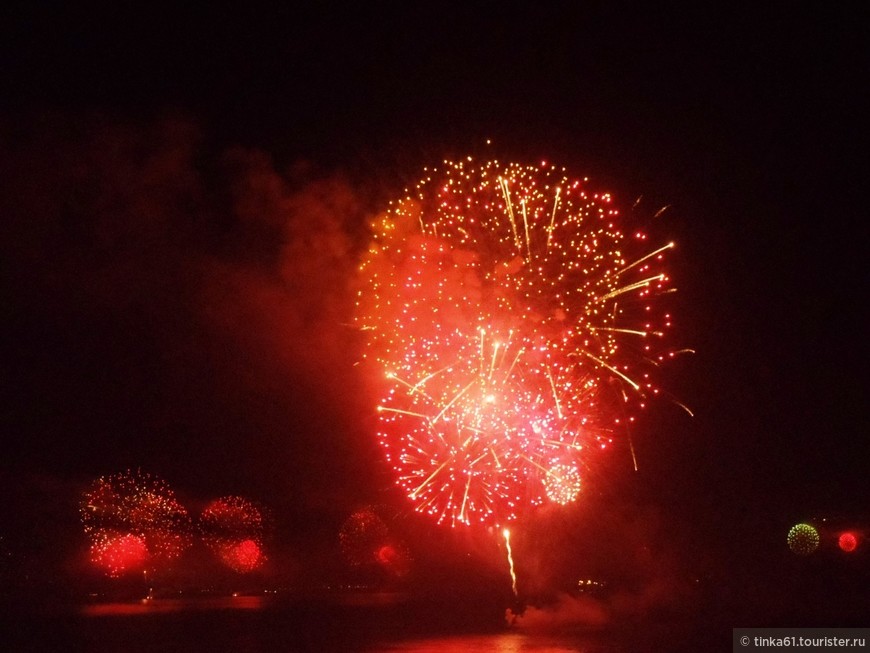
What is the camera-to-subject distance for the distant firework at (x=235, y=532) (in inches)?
1351

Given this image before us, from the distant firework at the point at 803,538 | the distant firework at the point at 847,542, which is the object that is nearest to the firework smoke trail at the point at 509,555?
the distant firework at the point at 803,538

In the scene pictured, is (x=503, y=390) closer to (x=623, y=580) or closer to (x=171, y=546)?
(x=623, y=580)

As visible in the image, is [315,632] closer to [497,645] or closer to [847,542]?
[497,645]

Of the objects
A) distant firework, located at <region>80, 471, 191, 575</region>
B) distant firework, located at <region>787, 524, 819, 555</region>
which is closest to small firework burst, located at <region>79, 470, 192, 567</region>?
distant firework, located at <region>80, 471, 191, 575</region>

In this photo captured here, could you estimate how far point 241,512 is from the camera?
34.8 m

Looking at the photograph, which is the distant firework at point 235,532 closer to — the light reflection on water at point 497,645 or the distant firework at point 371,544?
the distant firework at point 371,544

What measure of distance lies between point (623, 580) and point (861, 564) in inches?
308

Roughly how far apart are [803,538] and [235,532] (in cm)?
1868

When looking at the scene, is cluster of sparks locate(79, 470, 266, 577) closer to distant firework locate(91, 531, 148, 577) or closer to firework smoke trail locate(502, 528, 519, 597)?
distant firework locate(91, 531, 148, 577)

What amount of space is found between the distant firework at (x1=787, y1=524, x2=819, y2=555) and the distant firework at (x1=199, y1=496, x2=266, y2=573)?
56.3 ft

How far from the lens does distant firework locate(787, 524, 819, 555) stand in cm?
3100

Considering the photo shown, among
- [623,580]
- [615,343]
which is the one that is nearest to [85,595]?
[623,580]

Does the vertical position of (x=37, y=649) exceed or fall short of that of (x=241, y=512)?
it falls short

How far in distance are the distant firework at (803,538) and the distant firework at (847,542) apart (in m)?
0.73
